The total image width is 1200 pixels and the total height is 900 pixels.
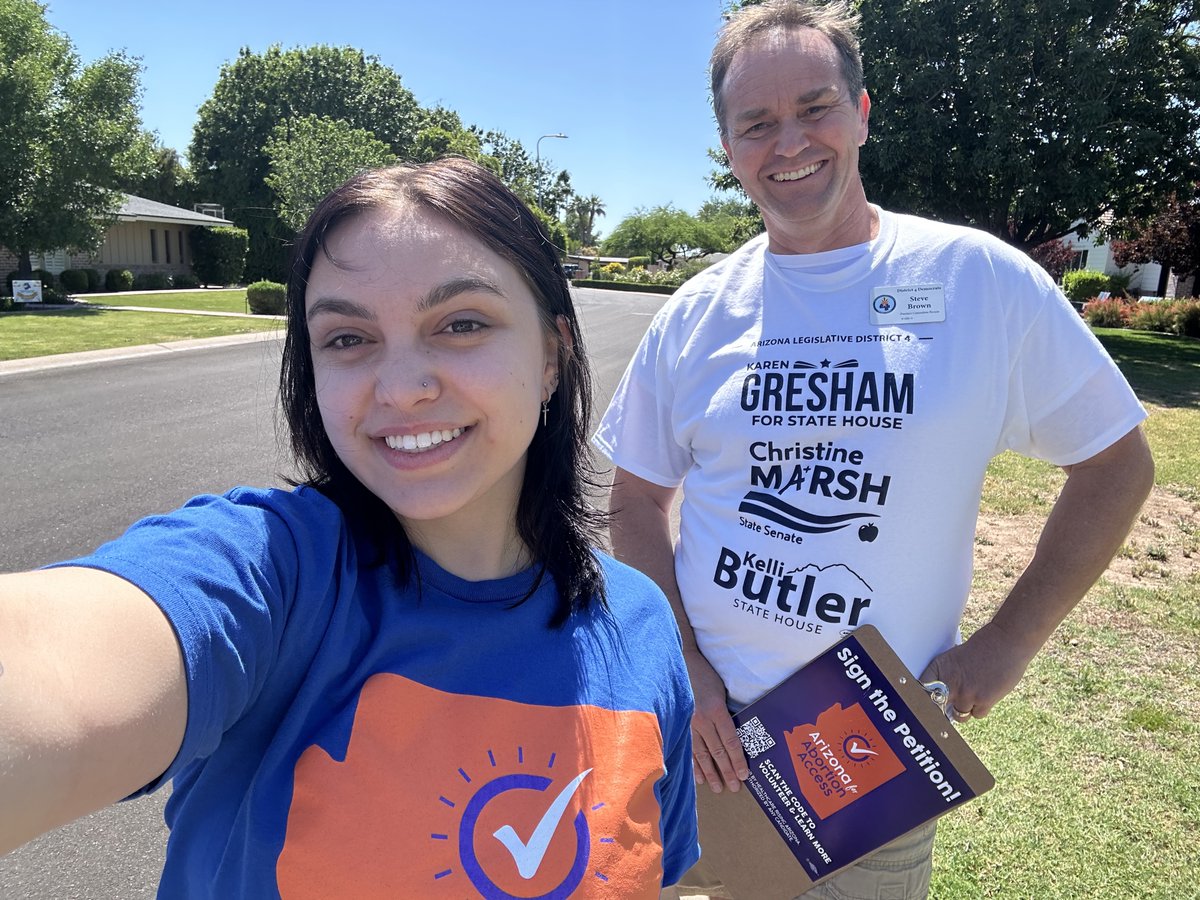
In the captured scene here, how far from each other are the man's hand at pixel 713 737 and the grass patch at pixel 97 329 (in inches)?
577

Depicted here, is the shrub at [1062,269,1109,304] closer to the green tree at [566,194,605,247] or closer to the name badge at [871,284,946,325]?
the name badge at [871,284,946,325]

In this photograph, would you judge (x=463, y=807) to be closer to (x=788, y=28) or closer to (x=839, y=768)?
(x=839, y=768)

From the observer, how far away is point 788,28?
1907 millimetres

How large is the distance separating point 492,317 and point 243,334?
18.8 metres

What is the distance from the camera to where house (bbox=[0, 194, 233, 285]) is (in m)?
29.9

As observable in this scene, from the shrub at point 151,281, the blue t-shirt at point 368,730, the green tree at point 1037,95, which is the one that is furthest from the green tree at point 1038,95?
the shrub at point 151,281

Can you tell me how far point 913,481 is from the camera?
164 centimetres

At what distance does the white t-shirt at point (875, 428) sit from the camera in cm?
165

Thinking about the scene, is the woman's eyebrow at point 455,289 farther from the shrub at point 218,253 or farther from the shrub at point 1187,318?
the shrub at point 218,253

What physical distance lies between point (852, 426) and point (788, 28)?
3.26ft

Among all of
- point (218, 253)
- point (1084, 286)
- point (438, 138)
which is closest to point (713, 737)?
point (1084, 286)

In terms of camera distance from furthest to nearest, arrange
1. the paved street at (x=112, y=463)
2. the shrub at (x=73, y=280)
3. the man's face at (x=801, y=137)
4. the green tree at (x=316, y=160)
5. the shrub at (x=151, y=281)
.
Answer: the shrub at (x=151, y=281)
the shrub at (x=73, y=280)
the green tree at (x=316, y=160)
the paved street at (x=112, y=463)
the man's face at (x=801, y=137)

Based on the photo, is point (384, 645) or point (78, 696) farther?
Answer: point (384, 645)

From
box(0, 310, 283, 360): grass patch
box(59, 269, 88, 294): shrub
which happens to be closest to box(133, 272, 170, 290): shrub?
box(59, 269, 88, 294): shrub
